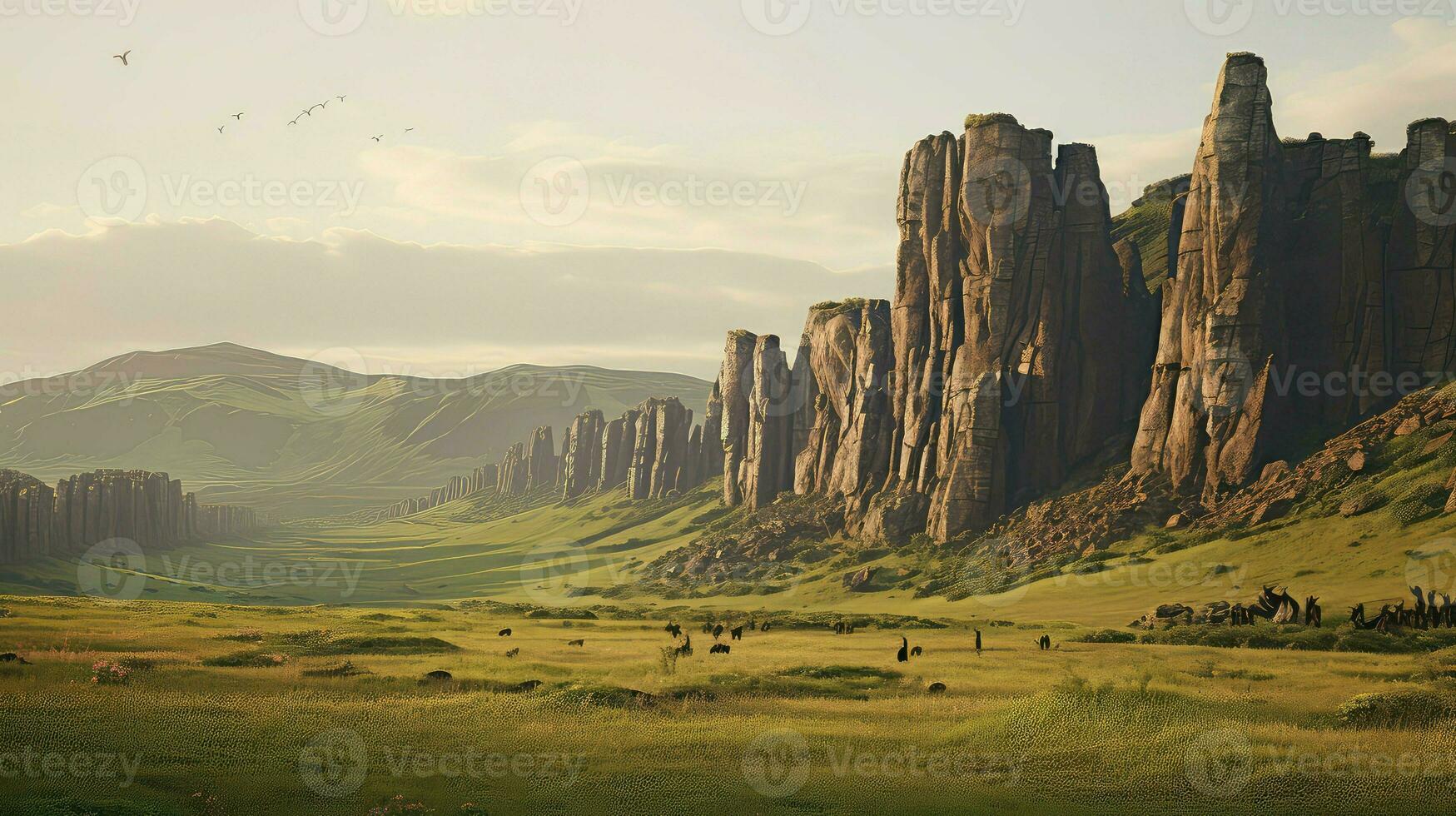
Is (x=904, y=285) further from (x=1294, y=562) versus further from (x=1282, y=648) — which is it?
(x=1282, y=648)

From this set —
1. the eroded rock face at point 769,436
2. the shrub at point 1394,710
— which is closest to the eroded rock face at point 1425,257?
the shrub at point 1394,710

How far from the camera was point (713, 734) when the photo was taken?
3173 centimetres

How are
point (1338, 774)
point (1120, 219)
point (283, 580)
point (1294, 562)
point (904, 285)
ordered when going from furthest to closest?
point (283, 580), point (1120, 219), point (904, 285), point (1294, 562), point (1338, 774)

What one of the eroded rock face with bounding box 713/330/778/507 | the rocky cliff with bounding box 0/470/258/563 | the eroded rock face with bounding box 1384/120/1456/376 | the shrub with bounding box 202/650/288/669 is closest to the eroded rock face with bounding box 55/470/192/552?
the rocky cliff with bounding box 0/470/258/563

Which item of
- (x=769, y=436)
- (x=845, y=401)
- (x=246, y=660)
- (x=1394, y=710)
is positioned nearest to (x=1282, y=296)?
(x=845, y=401)

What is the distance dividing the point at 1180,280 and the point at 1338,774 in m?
79.4

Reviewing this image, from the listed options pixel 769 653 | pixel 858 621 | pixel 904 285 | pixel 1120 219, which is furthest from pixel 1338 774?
pixel 1120 219

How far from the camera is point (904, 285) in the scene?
128125 millimetres

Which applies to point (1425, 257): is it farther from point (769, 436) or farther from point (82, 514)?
point (82, 514)

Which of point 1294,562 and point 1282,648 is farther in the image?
point 1294,562

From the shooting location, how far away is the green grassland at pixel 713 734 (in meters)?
25.9

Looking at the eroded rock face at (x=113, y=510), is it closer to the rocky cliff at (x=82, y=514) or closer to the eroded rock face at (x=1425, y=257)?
the rocky cliff at (x=82, y=514)

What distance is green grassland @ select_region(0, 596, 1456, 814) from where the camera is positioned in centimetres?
2592

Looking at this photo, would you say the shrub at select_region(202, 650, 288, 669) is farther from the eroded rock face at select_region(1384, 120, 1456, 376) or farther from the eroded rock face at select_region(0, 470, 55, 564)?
the eroded rock face at select_region(1384, 120, 1456, 376)
